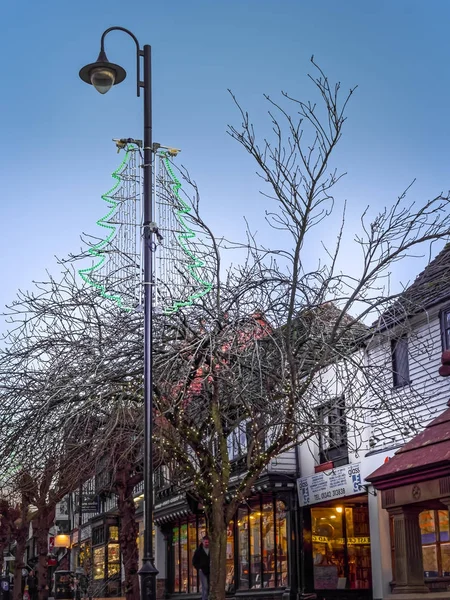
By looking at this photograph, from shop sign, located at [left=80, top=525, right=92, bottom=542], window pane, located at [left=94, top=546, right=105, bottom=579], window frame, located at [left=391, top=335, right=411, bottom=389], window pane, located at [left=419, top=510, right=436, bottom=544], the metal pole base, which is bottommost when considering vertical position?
window pane, located at [left=94, top=546, right=105, bottom=579]

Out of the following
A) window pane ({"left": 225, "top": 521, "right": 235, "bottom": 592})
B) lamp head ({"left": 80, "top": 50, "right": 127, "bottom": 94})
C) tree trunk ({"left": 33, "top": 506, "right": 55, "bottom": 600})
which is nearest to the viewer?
lamp head ({"left": 80, "top": 50, "right": 127, "bottom": 94})

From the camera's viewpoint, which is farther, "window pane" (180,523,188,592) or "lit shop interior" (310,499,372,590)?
"window pane" (180,523,188,592)

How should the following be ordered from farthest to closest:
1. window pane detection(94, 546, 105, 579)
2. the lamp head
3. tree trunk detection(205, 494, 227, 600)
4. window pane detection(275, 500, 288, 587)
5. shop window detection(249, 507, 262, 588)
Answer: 1. window pane detection(94, 546, 105, 579)
2. shop window detection(249, 507, 262, 588)
3. window pane detection(275, 500, 288, 587)
4. tree trunk detection(205, 494, 227, 600)
5. the lamp head

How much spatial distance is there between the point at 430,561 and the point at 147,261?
1094cm

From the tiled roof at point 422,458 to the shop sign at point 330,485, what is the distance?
4.74 metres

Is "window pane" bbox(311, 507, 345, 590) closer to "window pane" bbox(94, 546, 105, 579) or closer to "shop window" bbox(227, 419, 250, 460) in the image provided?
"shop window" bbox(227, 419, 250, 460)

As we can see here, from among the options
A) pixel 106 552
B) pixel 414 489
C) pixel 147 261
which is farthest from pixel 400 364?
pixel 106 552

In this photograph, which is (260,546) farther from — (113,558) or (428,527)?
(113,558)

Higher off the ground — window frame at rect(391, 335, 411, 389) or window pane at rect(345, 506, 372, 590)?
window frame at rect(391, 335, 411, 389)

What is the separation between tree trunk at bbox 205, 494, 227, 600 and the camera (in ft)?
46.9

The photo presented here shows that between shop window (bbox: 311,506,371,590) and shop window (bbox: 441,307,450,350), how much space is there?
22.9 ft

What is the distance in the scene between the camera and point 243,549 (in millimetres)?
28141

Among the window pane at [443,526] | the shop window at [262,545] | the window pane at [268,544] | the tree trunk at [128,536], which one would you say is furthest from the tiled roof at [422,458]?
the tree trunk at [128,536]

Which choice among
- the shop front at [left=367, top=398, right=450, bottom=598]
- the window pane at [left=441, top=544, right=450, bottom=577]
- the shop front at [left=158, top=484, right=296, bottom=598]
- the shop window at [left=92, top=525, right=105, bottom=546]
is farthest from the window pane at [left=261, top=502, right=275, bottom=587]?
the shop window at [left=92, top=525, right=105, bottom=546]
